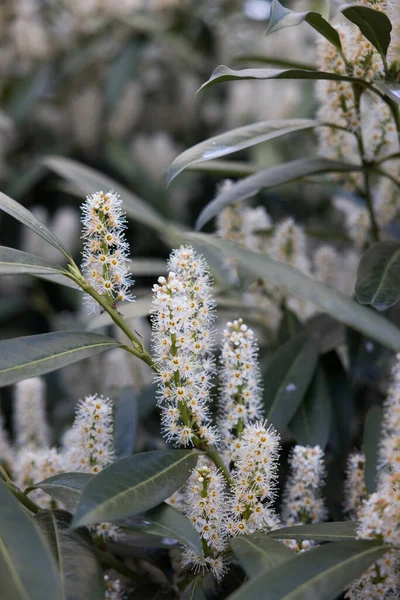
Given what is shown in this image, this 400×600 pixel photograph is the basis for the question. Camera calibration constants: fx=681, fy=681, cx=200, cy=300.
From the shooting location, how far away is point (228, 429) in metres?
0.70

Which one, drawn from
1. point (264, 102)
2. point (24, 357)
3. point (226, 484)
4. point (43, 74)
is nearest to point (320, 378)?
point (226, 484)

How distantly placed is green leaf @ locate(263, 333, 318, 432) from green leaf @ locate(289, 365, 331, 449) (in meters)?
0.02

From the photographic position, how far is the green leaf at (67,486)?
62cm

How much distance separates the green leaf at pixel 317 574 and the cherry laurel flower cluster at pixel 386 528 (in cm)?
1

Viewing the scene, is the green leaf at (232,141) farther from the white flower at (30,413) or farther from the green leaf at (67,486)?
the white flower at (30,413)

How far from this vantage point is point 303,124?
872mm

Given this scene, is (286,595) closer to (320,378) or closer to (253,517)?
(253,517)

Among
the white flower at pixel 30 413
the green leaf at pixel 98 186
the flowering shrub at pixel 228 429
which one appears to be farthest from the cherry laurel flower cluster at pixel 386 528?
the green leaf at pixel 98 186

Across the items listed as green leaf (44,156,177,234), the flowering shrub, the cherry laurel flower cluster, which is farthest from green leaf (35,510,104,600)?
green leaf (44,156,177,234)

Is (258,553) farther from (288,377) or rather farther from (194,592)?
(288,377)

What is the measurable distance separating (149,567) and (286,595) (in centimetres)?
34

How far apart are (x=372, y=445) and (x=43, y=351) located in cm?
37

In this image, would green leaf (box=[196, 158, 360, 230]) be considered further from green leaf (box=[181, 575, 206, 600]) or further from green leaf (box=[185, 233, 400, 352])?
green leaf (box=[181, 575, 206, 600])

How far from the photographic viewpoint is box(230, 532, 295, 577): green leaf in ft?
1.73
